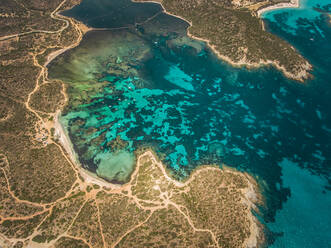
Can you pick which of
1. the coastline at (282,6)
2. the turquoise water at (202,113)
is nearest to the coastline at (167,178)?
the turquoise water at (202,113)

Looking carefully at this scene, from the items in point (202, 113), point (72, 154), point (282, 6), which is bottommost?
point (72, 154)

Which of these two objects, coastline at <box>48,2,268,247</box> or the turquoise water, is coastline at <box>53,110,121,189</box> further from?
the turquoise water

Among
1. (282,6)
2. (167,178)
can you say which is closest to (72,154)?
(167,178)

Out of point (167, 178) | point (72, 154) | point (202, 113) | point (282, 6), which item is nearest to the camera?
point (167, 178)

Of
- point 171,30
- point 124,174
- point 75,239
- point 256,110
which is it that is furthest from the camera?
point 171,30

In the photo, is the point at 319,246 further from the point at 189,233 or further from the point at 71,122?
the point at 71,122

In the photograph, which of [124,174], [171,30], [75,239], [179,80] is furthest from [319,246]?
[171,30]

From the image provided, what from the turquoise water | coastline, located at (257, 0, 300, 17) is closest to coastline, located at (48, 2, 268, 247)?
the turquoise water

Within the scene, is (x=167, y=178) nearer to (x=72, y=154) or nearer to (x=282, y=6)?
(x=72, y=154)

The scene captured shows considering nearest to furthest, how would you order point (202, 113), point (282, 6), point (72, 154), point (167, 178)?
point (167, 178) < point (72, 154) < point (202, 113) < point (282, 6)
